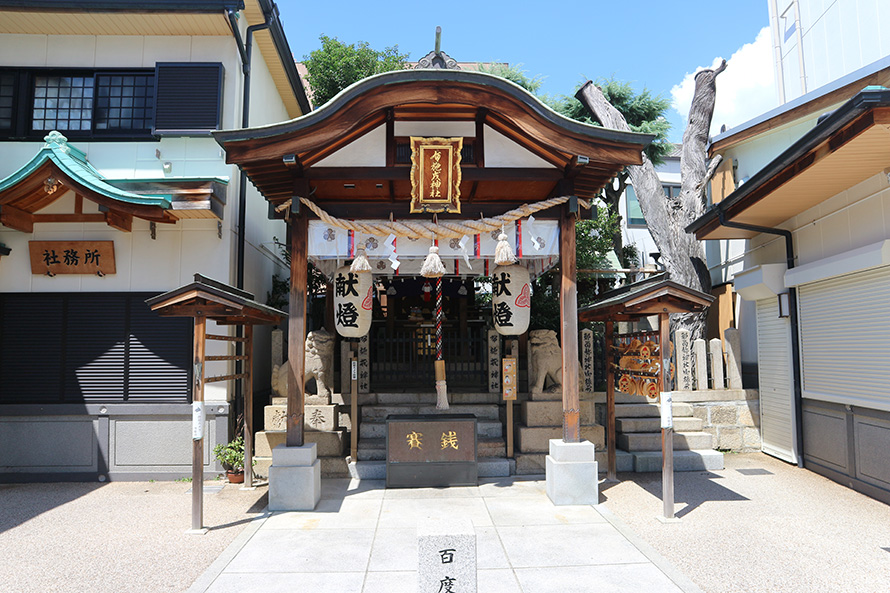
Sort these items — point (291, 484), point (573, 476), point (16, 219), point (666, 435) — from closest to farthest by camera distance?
point (666, 435)
point (291, 484)
point (573, 476)
point (16, 219)

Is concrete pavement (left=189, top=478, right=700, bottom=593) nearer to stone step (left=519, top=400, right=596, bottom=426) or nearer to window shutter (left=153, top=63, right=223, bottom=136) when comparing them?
stone step (left=519, top=400, right=596, bottom=426)

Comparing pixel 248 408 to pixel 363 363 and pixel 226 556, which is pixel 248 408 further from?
pixel 226 556

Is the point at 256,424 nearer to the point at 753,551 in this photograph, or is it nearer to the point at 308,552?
the point at 308,552

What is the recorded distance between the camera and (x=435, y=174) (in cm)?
795

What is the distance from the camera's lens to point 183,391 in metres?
9.71

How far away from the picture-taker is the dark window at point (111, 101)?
10.2 metres

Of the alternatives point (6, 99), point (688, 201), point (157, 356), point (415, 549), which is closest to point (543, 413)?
point (415, 549)

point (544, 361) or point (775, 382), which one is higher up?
point (544, 361)

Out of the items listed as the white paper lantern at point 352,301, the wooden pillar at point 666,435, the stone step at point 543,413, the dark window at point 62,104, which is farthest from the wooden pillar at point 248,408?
the wooden pillar at point 666,435

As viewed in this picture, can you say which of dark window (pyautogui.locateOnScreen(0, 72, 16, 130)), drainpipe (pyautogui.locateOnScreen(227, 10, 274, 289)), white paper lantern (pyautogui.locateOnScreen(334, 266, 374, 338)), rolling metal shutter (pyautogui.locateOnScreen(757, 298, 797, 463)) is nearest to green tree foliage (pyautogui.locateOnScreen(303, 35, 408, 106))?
drainpipe (pyautogui.locateOnScreen(227, 10, 274, 289))

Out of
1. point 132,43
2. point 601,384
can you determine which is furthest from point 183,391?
point 601,384

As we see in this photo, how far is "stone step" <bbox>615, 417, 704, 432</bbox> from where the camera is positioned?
411 inches

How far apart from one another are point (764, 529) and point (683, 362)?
498 cm

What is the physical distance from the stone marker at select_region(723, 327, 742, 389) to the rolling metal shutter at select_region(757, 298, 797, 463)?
46 cm
